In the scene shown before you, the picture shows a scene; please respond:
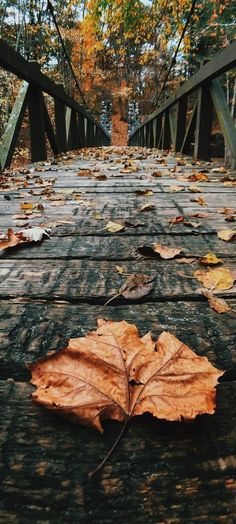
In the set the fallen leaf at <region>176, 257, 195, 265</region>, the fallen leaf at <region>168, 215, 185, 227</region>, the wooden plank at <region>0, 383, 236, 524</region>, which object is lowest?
the wooden plank at <region>0, 383, 236, 524</region>

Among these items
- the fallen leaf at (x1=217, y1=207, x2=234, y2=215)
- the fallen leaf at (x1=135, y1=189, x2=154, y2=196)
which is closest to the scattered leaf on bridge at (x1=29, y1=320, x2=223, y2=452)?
the fallen leaf at (x1=217, y1=207, x2=234, y2=215)

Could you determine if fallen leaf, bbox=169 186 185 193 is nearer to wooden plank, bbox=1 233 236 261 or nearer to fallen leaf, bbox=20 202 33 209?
fallen leaf, bbox=20 202 33 209

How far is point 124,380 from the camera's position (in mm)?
567

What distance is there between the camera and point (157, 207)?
1.95 meters

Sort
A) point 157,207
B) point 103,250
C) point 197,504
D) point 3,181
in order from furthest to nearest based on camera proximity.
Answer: point 3,181, point 157,207, point 103,250, point 197,504

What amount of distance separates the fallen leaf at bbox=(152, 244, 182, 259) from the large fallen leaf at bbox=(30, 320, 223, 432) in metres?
0.54

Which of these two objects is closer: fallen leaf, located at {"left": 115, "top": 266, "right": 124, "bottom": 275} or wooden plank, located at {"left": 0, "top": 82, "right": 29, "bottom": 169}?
fallen leaf, located at {"left": 115, "top": 266, "right": 124, "bottom": 275}

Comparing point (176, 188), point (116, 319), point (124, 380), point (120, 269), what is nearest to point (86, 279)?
point (120, 269)

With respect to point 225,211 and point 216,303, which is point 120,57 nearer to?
point 225,211

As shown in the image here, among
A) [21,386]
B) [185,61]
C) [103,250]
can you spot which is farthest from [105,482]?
[185,61]

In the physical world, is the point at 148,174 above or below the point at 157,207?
above

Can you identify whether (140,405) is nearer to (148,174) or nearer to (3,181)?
(3,181)

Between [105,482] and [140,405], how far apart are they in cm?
12

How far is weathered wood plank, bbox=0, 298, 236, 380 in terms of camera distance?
0.67m
